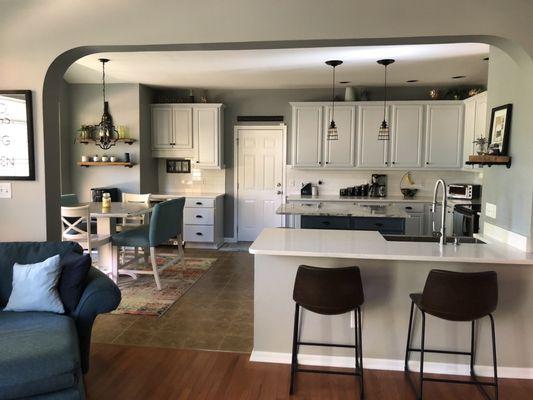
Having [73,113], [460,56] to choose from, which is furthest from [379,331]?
[73,113]

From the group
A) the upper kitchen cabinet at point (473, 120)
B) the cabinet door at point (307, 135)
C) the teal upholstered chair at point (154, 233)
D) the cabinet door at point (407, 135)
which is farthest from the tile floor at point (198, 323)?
the upper kitchen cabinet at point (473, 120)

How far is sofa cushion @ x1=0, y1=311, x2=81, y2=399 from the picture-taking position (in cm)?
204

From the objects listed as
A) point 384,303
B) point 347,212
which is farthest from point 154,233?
point 384,303

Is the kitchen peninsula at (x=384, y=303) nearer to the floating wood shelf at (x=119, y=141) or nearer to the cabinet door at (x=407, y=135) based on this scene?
the cabinet door at (x=407, y=135)

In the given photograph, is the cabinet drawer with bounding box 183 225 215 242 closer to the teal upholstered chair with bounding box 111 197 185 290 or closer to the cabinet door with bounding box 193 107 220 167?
the cabinet door with bounding box 193 107 220 167

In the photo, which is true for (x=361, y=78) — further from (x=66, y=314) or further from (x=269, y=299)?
(x=66, y=314)

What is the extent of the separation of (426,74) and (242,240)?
3730mm

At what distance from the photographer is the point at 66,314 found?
102 inches

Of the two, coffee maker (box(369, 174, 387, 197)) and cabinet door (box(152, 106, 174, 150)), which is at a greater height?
cabinet door (box(152, 106, 174, 150))

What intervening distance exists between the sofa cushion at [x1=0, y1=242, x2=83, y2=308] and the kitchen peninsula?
135 centimetres

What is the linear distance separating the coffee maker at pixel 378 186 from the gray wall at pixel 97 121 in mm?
3586

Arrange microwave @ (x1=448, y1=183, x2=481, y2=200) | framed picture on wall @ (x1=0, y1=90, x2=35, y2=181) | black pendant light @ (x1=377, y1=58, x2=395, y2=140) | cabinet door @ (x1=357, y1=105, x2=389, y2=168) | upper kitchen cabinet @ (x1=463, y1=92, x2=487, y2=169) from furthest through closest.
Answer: cabinet door @ (x1=357, y1=105, x2=389, y2=168), microwave @ (x1=448, y1=183, x2=481, y2=200), upper kitchen cabinet @ (x1=463, y1=92, x2=487, y2=169), black pendant light @ (x1=377, y1=58, x2=395, y2=140), framed picture on wall @ (x1=0, y1=90, x2=35, y2=181)

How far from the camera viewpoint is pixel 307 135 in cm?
630

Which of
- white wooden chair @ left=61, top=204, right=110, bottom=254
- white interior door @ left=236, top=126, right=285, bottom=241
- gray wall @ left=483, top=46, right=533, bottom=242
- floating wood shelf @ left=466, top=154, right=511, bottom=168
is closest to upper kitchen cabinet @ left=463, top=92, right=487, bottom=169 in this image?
gray wall @ left=483, top=46, right=533, bottom=242
